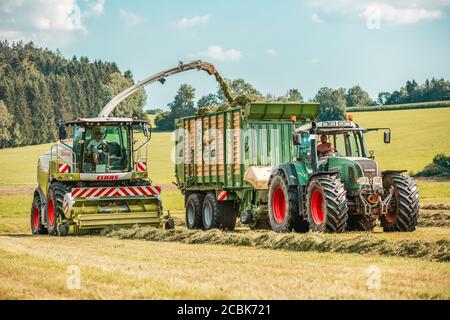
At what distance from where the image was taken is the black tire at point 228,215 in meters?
23.3

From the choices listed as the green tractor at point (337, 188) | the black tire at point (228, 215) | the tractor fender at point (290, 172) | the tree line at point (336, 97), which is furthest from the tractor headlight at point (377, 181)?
the tree line at point (336, 97)

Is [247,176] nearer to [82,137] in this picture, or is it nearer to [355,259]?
[82,137]

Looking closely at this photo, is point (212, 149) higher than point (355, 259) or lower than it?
higher

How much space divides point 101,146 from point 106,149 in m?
0.16

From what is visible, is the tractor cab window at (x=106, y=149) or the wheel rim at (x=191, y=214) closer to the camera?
the tractor cab window at (x=106, y=149)

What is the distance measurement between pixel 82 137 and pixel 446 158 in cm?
3411

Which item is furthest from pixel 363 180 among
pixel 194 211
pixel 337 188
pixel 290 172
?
pixel 194 211

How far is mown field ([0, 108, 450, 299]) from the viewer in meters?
9.49

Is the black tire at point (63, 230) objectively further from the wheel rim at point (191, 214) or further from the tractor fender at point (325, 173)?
the tractor fender at point (325, 173)

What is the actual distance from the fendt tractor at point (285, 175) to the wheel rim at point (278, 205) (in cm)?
2

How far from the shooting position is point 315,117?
74.3 feet

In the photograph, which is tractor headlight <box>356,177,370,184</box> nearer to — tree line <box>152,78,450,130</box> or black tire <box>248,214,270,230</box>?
black tire <box>248,214,270,230</box>

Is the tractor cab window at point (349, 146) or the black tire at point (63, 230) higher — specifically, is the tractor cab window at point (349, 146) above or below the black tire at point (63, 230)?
above
